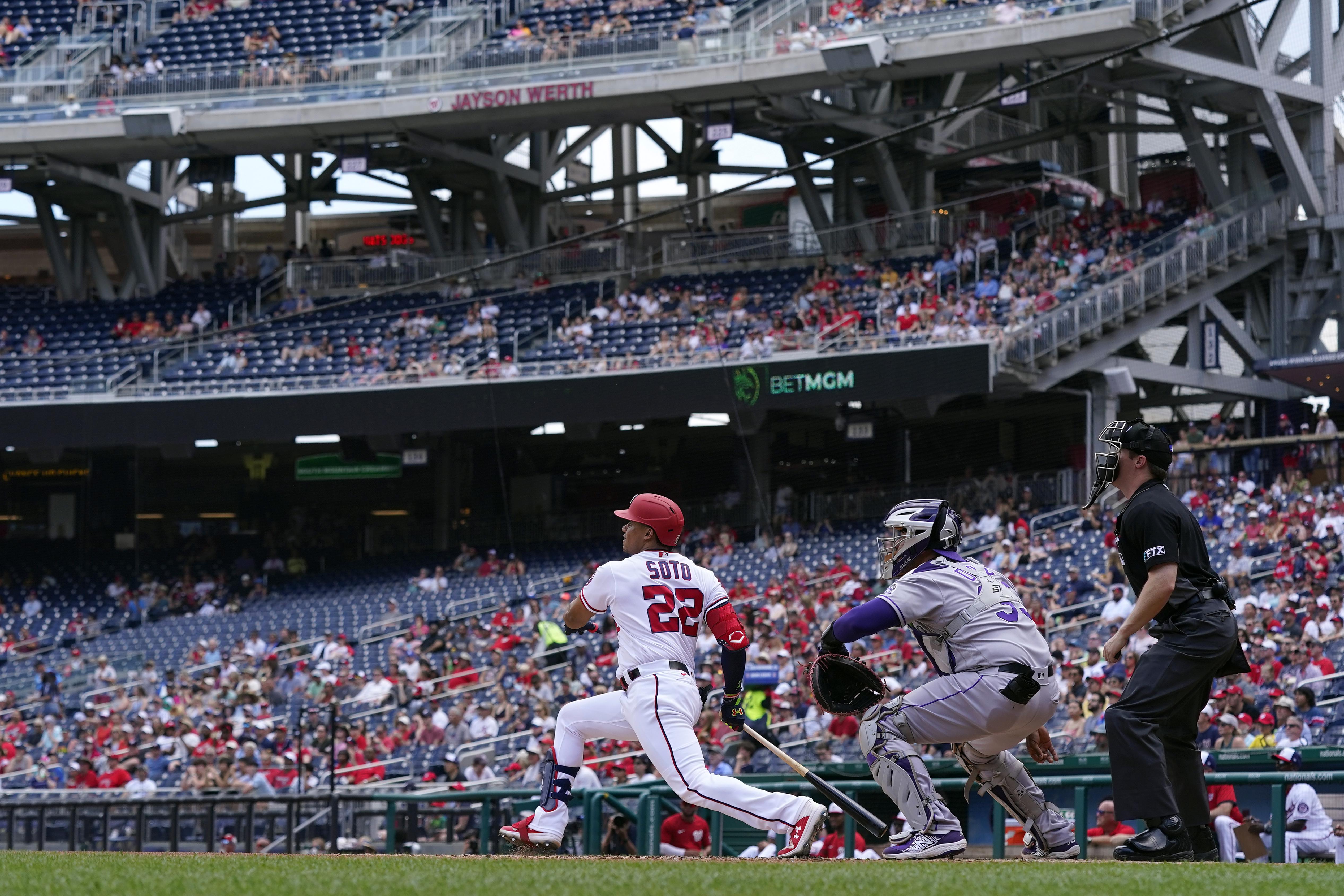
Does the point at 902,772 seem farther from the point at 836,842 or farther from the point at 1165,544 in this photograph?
the point at 836,842

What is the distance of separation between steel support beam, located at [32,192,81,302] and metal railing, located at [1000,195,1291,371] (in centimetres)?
1960

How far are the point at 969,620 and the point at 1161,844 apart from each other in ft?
3.81

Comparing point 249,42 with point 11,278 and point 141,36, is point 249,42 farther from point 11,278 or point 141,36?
point 11,278

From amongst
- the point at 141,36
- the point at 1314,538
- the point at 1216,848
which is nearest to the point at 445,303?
the point at 141,36

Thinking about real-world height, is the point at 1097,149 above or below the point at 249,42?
below

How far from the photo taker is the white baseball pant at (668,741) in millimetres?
7570

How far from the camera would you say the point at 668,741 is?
25.7 feet

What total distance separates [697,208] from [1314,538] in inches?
676

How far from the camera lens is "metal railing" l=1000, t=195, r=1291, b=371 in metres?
24.6

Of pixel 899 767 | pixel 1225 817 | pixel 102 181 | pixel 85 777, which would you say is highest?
pixel 102 181

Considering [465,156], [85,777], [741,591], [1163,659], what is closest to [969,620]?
[1163,659]

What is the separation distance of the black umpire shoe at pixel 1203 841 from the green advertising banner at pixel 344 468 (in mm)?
25104

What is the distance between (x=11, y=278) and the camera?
37.2m

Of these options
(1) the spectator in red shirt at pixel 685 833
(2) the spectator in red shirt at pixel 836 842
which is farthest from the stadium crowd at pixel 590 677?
(1) the spectator in red shirt at pixel 685 833
